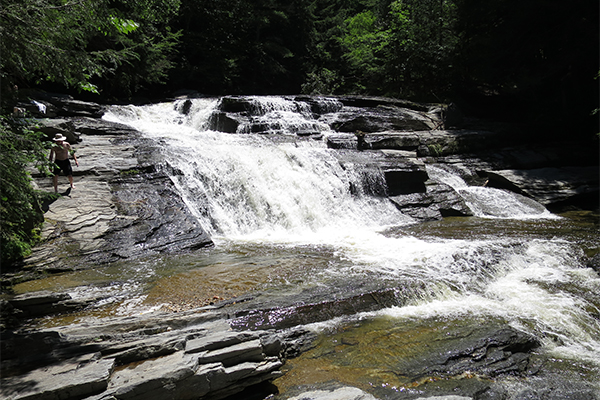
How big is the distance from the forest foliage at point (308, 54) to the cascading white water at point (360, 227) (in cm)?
330

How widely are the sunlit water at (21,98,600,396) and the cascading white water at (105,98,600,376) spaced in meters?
0.03

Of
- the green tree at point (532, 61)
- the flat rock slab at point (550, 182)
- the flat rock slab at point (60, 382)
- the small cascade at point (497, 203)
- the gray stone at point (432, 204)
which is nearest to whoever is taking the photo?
the flat rock slab at point (60, 382)

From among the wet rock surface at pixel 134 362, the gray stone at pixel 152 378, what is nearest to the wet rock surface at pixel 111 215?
the wet rock surface at pixel 134 362

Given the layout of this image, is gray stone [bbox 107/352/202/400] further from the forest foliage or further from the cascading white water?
the cascading white water

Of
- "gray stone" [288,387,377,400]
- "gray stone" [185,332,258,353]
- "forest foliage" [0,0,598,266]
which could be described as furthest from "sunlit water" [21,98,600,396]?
"forest foliage" [0,0,598,266]

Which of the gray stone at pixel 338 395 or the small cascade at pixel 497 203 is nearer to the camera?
the gray stone at pixel 338 395

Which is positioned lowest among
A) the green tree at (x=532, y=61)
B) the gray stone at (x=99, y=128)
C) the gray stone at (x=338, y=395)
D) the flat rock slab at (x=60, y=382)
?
the gray stone at (x=338, y=395)

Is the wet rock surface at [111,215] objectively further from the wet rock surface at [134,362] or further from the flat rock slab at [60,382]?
the flat rock slab at [60,382]

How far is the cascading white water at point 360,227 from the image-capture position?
15.9 ft

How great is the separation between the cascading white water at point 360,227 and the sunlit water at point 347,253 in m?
0.03

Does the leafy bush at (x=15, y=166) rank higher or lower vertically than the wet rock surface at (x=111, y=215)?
higher

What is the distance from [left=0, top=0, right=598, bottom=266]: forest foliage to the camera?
4.26m

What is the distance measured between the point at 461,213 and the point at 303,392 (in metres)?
9.41

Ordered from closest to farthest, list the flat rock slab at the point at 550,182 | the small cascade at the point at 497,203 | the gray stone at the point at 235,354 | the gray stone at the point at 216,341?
the gray stone at the point at 235,354, the gray stone at the point at 216,341, the small cascade at the point at 497,203, the flat rock slab at the point at 550,182
